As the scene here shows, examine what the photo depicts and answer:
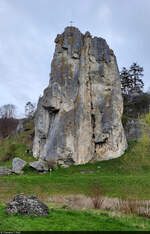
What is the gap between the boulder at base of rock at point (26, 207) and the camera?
31.1 feet

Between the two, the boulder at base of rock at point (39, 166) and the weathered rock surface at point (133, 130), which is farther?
the weathered rock surface at point (133, 130)

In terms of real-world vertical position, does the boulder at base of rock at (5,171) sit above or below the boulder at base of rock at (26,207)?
above

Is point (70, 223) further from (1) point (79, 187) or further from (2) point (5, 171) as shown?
(2) point (5, 171)

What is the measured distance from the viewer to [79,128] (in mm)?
34656

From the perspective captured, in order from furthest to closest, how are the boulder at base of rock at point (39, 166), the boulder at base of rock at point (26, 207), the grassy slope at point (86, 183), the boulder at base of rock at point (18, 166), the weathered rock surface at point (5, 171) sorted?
1. the boulder at base of rock at point (39, 166)
2. the boulder at base of rock at point (18, 166)
3. the weathered rock surface at point (5, 171)
4. the grassy slope at point (86, 183)
5. the boulder at base of rock at point (26, 207)

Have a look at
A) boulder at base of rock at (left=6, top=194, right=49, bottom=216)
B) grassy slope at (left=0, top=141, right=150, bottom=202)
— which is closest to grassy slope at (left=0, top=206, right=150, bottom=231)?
boulder at base of rock at (left=6, top=194, right=49, bottom=216)

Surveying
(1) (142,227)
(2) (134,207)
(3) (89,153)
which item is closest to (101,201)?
(2) (134,207)

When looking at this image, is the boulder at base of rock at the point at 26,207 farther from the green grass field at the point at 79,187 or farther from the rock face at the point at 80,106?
the rock face at the point at 80,106

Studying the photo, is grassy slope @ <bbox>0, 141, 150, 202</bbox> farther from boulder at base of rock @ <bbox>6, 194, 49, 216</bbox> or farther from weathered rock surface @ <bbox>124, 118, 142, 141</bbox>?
weathered rock surface @ <bbox>124, 118, 142, 141</bbox>

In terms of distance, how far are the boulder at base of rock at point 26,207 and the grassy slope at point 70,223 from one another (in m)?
0.31

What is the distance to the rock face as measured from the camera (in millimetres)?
34250

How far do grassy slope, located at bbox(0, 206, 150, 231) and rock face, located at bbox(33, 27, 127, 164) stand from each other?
79.3 feet

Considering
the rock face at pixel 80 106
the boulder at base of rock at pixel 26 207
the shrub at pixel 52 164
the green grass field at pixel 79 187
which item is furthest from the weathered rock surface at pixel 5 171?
the boulder at base of rock at pixel 26 207

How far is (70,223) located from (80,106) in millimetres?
28408
